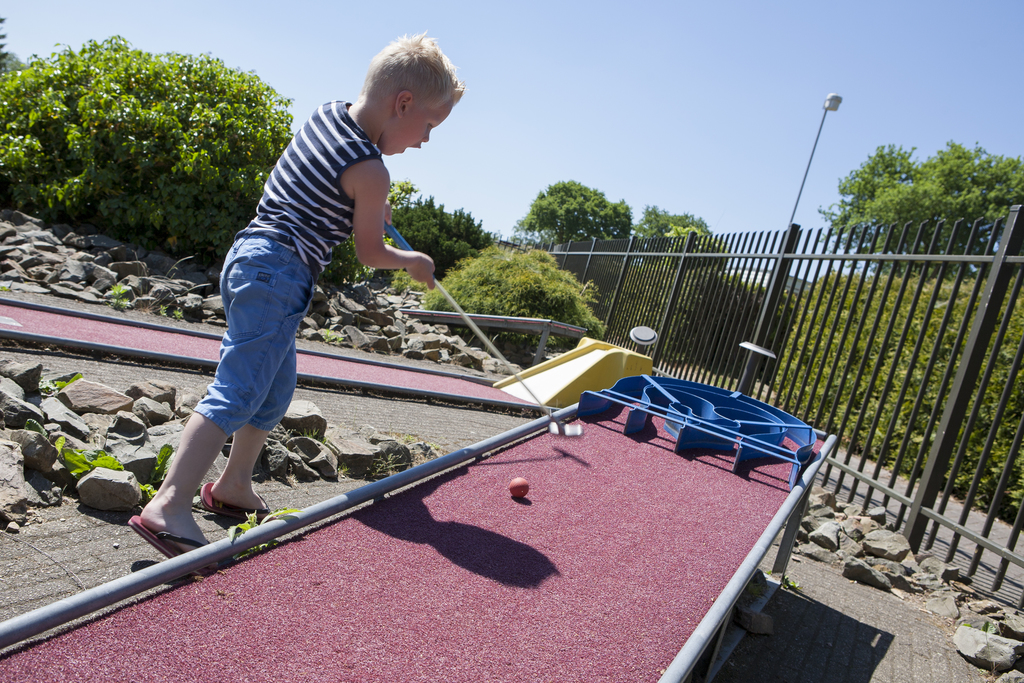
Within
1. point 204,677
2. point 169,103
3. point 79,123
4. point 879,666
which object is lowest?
point 879,666

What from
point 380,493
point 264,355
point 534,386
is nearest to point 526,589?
point 380,493

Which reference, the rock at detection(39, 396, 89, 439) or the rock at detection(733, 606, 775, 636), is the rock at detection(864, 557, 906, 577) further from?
the rock at detection(39, 396, 89, 439)

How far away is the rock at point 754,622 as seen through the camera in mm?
2998

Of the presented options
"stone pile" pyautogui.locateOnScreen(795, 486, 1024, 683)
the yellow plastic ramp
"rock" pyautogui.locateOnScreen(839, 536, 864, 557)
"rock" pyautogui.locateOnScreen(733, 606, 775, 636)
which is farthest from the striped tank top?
"rock" pyautogui.locateOnScreen(839, 536, 864, 557)

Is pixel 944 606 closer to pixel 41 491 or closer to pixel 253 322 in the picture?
pixel 253 322

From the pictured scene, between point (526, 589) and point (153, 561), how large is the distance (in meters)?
1.20

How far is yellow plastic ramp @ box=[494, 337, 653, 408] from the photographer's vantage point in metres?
5.64

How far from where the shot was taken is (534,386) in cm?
611

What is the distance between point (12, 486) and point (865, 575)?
4375 mm

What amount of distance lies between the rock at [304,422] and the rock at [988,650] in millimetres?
3400

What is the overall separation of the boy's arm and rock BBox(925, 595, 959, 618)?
3574 millimetres

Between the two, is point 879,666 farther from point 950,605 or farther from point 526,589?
point 526,589

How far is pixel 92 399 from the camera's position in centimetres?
303

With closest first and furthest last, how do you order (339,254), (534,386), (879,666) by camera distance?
(879,666) → (534,386) → (339,254)
